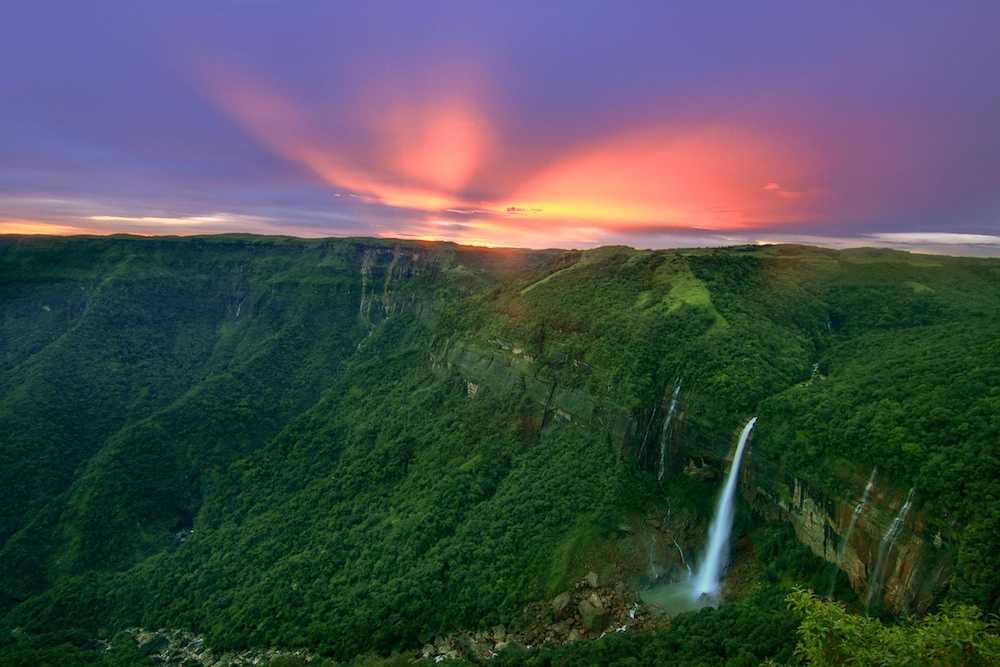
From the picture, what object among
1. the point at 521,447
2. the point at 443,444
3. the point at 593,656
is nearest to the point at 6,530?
the point at 443,444

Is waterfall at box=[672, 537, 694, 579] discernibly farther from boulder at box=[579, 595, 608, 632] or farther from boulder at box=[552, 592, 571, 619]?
boulder at box=[552, 592, 571, 619]

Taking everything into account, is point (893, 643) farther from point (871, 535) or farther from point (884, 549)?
point (871, 535)

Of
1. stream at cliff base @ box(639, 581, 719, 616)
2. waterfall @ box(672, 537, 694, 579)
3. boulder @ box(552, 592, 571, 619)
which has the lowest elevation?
boulder @ box(552, 592, 571, 619)

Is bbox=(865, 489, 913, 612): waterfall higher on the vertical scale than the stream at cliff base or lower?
higher

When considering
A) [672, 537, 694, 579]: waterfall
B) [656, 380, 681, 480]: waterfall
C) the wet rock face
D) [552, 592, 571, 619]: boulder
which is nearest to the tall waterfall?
[672, 537, 694, 579]: waterfall

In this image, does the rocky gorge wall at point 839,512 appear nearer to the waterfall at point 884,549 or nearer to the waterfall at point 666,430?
the waterfall at point 884,549

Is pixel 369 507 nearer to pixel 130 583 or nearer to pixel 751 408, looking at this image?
pixel 130 583
